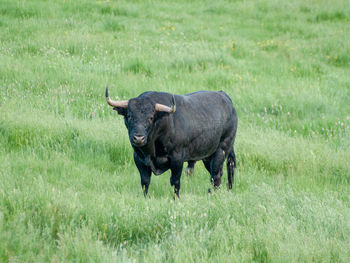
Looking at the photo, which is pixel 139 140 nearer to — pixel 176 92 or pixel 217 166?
pixel 217 166

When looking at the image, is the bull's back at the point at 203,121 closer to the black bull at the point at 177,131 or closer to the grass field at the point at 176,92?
the black bull at the point at 177,131

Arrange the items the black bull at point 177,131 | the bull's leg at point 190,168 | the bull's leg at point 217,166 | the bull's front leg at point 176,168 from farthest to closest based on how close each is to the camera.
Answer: the bull's leg at point 190,168, the bull's leg at point 217,166, the bull's front leg at point 176,168, the black bull at point 177,131

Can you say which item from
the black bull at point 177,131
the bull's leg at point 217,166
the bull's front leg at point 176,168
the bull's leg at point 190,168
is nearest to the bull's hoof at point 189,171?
the bull's leg at point 190,168

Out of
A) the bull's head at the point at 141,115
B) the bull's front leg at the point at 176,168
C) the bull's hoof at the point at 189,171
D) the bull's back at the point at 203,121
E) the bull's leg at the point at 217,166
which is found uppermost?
the bull's head at the point at 141,115

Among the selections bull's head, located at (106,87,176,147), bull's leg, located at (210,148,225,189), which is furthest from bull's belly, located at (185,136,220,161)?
bull's head, located at (106,87,176,147)

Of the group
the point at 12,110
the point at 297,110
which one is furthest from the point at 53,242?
the point at 297,110

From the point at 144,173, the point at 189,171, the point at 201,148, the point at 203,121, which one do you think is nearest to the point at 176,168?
the point at 144,173

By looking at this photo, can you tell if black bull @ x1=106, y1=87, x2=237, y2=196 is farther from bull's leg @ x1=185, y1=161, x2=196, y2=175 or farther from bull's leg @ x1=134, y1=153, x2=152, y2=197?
bull's leg @ x1=185, y1=161, x2=196, y2=175

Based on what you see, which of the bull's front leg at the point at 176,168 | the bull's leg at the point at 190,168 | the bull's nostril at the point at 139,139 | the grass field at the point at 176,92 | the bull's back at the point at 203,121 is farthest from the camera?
the bull's leg at the point at 190,168

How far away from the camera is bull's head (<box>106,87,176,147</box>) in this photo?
16.8ft

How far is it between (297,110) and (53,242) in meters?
6.52

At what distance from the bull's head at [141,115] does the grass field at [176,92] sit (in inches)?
27.7

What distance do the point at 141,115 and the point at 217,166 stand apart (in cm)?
175

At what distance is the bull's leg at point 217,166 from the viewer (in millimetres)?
6508
